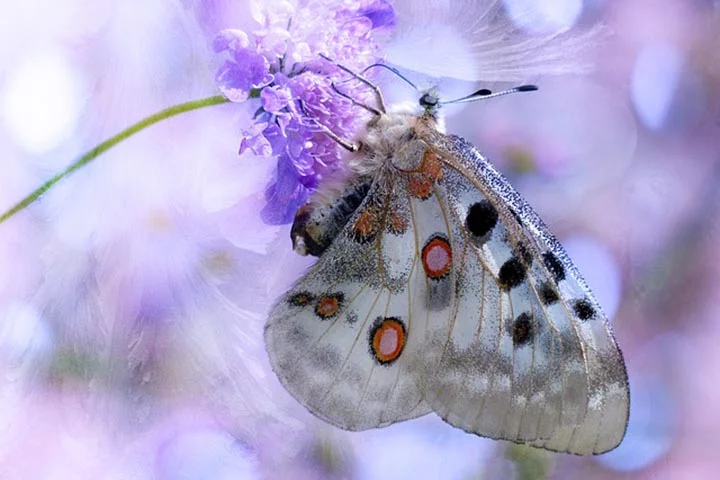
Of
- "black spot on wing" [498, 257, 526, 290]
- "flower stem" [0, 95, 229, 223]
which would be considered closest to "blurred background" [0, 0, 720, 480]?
"flower stem" [0, 95, 229, 223]

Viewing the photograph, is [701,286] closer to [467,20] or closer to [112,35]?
[467,20]

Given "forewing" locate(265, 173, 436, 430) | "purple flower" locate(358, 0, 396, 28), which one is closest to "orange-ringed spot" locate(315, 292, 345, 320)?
"forewing" locate(265, 173, 436, 430)

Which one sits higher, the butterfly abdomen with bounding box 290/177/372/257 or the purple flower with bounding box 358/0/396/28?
the purple flower with bounding box 358/0/396/28

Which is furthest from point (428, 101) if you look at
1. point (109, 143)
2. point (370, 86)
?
point (109, 143)

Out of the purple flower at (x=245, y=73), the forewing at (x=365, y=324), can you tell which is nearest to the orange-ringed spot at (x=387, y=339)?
the forewing at (x=365, y=324)

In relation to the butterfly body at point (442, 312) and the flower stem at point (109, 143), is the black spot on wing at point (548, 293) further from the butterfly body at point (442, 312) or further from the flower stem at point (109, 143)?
the flower stem at point (109, 143)

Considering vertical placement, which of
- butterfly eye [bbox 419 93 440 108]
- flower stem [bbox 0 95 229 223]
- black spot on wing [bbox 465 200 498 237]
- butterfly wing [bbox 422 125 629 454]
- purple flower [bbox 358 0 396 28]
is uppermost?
purple flower [bbox 358 0 396 28]

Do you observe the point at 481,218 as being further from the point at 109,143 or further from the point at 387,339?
the point at 109,143

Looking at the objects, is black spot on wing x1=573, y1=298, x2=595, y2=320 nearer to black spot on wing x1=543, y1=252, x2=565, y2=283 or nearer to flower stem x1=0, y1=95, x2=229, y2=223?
black spot on wing x1=543, y1=252, x2=565, y2=283
